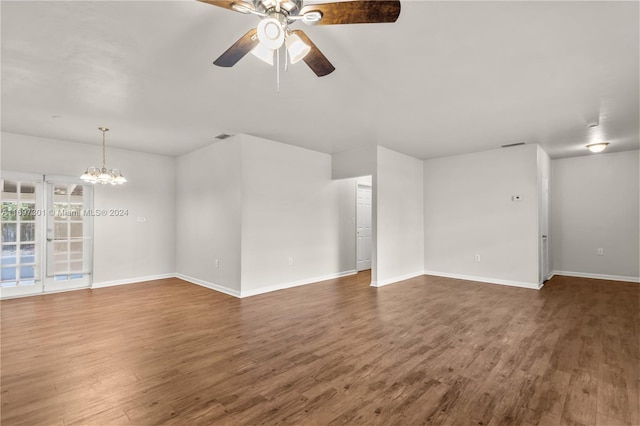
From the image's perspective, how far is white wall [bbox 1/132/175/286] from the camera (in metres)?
5.25

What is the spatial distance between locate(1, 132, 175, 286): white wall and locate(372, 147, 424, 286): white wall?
4491 millimetres

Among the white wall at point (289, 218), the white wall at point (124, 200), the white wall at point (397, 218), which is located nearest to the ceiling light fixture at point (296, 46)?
the white wall at point (289, 218)

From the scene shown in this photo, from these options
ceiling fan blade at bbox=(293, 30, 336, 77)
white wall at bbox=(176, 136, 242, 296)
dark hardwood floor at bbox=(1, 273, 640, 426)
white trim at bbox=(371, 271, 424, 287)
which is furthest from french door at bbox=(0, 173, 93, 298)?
ceiling fan blade at bbox=(293, 30, 336, 77)

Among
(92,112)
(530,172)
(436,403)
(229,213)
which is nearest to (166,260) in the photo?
(229,213)

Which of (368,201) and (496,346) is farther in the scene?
(368,201)

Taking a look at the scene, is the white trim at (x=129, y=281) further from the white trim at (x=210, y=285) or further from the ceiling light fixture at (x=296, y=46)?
the ceiling light fixture at (x=296, y=46)

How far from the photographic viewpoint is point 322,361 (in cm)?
Result: 274

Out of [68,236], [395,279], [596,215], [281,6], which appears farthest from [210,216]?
[596,215]

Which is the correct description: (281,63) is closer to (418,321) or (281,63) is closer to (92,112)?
(92,112)

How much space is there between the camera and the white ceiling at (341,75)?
2.15m

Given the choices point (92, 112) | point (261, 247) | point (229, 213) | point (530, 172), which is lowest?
point (261, 247)

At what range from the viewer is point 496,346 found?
3.06 m

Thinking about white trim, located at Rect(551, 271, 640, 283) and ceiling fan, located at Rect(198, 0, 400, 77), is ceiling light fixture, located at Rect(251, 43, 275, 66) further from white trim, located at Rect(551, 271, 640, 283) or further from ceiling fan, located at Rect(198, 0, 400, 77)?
white trim, located at Rect(551, 271, 640, 283)

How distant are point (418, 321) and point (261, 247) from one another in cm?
275
